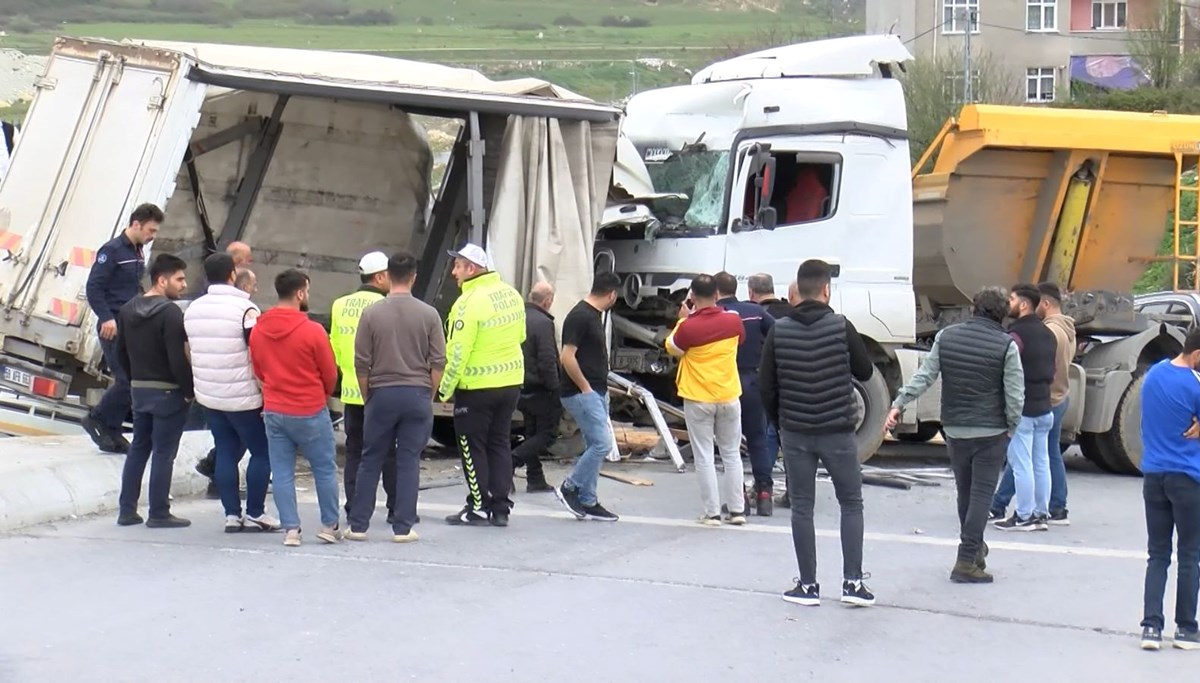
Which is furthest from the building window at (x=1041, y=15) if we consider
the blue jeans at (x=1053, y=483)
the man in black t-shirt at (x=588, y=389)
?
the man in black t-shirt at (x=588, y=389)

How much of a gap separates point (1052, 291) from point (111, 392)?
623 cm

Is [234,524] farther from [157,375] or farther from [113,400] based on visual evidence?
[113,400]

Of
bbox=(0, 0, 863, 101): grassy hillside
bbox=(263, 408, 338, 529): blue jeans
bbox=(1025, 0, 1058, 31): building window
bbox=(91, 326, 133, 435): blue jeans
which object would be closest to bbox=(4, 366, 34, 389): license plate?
bbox=(91, 326, 133, 435): blue jeans

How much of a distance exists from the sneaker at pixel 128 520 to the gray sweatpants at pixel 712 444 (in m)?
3.34

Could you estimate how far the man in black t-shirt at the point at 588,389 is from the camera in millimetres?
9906


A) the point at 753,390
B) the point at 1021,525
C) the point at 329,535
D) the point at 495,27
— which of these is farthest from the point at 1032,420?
the point at 495,27

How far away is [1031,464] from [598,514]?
280 centimetres

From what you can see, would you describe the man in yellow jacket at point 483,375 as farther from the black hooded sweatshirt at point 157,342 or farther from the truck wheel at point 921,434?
the truck wheel at point 921,434

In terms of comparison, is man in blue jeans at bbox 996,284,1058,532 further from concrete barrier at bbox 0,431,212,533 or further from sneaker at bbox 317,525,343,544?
concrete barrier at bbox 0,431,212,533

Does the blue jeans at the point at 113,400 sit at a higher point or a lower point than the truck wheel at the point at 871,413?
lower

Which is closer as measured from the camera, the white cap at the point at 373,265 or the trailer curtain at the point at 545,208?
the white cap at the point at 373,265

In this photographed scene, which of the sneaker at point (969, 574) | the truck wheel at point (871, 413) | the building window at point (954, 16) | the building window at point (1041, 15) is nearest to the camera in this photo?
the sneaker at point (969, 574)

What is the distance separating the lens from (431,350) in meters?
8.83

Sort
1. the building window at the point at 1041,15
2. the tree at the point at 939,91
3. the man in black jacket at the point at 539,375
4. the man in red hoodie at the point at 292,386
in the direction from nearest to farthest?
the man in red hoodie at the point at 292,386 → the man in black jacket at the point at 539,375 → the tree at the point at 939,91 → the building window at the point at 1041,15
